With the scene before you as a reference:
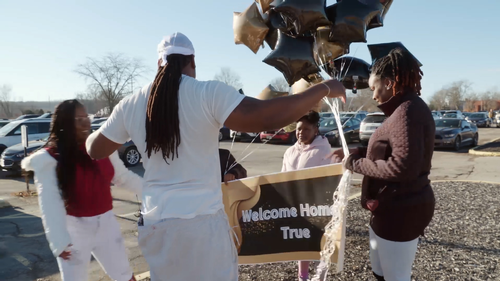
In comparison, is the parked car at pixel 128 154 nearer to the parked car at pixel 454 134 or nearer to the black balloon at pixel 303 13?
the black balloon at pixel 303 13

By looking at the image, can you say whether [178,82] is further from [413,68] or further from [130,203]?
[130,203]

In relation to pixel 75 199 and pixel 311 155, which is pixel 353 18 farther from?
pixel 75 199

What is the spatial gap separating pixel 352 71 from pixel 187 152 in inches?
78.9

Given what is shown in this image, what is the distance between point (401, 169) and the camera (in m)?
1.97

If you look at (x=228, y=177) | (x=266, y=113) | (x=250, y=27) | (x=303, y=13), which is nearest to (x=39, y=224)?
(x=228, y=177)

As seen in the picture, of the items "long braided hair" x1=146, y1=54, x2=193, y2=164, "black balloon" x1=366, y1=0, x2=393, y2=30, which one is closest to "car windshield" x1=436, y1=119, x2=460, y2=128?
"black balloon" x1=366, y1=0, x2=393, y2=30

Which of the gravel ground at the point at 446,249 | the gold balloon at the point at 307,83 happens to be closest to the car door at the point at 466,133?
the gravel ground at the point at 446,249

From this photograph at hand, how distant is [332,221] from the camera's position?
8.55 feet

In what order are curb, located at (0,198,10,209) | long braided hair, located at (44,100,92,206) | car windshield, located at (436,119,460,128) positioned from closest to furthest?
1. long braided hair, located at (44,100,92,206)
2. curb, located at (0,198,10,209)
3. car windshield, located at (436,119,460,128)

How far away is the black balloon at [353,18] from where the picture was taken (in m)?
2.58

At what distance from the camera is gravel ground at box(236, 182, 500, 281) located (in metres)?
3.52

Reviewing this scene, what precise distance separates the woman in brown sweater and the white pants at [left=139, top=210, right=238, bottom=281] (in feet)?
3.31

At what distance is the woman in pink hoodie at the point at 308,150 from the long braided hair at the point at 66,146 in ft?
5.94

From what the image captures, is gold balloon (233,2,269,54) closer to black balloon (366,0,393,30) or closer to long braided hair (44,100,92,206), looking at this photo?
black balloon (366,0,393,30)
